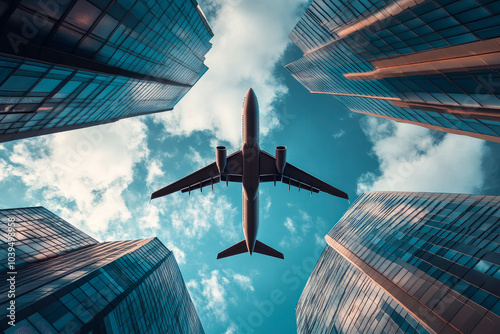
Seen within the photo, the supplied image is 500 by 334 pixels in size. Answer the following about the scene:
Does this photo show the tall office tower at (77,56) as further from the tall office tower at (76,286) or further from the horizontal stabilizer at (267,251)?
the horizontal stabilizer at (267,251)

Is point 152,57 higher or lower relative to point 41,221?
higher

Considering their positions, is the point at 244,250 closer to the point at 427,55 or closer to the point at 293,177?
the point at 293,177

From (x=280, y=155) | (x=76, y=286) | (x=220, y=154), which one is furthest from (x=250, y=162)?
(x=76, y=286)

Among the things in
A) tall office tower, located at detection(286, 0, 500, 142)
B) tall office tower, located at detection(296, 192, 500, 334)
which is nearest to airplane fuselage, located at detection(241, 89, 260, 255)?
tall office tower, located at detection(286, 0, 500, 142)

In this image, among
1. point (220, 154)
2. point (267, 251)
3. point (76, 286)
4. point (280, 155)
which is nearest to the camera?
point (76, 286)

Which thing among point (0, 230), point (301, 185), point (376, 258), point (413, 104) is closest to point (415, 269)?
point (376, 258)

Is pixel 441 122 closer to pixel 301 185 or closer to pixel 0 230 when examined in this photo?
pixel 301 185

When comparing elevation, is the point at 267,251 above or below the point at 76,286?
above
